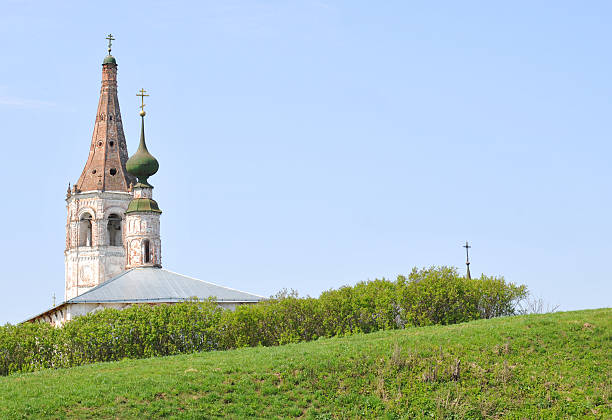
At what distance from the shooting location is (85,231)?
69.7 m

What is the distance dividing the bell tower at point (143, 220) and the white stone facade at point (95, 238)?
48.4 ft

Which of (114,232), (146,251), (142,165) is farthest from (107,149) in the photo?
(146,251)

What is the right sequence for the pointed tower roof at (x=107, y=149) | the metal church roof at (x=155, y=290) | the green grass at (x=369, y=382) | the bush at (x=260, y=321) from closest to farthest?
1. the green grass at (x=369, y=382)
2. the bush at (x=260, y=321)
3. the metal church roof at (x=155, y=290)
4. the pointed tower roof at (x=107, y=149)

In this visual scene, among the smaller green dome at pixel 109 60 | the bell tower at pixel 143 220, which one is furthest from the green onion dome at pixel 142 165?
the smaller green dome at pixel 109 60

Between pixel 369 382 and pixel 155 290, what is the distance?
21.7m

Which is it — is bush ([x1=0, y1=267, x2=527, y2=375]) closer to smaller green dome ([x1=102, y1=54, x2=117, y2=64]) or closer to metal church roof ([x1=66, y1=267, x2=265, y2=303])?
metal church roof ([x1=66, y1=267, x2=265, y2=303])

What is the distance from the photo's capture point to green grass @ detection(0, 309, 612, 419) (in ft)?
84.1

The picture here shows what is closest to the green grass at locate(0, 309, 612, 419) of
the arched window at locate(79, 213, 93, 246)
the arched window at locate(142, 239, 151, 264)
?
the arched window at locate(142, 239, 151, 264)

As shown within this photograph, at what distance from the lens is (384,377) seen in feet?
92.3

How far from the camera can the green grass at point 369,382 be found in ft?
84.1

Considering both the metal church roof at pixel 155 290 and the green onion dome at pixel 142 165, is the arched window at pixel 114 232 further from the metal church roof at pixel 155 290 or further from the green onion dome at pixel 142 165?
the metal church roof at pixel 155 290

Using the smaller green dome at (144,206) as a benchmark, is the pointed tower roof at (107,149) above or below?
above

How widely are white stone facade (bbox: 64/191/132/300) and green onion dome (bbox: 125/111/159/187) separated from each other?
14735 millimetres

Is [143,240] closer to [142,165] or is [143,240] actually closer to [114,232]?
[142,165]
